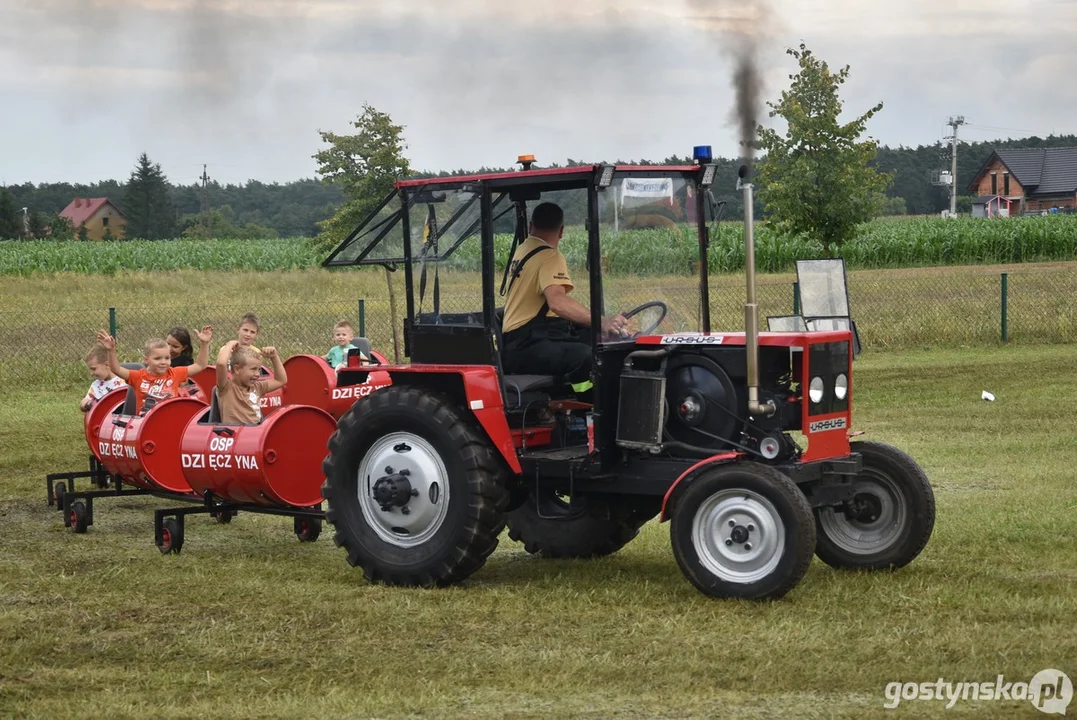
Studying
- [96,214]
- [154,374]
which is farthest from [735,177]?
[96,214]

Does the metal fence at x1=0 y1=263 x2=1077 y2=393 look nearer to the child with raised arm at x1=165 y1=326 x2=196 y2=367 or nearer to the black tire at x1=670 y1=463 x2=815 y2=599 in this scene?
the child with raised arm at x1=165 y1=326 x2=196 y2=367

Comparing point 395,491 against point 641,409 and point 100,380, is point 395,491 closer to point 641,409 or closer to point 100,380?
point 641,409

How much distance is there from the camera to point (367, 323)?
2295cm

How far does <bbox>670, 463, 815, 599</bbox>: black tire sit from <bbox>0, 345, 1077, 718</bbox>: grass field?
0.14 meters

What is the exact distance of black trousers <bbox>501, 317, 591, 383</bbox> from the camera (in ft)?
24.6

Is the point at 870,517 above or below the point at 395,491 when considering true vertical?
below

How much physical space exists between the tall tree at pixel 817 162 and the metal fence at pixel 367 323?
5.51ft

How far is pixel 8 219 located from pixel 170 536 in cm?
7994

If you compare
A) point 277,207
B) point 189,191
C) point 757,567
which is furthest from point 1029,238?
point 189,191

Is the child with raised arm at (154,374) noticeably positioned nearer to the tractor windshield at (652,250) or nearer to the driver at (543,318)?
the driver at (543,318)

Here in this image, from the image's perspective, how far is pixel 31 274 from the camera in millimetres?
41219

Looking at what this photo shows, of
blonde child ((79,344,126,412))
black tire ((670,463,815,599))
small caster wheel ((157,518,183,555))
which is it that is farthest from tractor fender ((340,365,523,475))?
blonde child ((79,344,126,412))

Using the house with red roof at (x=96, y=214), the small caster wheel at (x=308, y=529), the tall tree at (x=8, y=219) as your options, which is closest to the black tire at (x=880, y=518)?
the small caster wheel at (x=308, y=529)

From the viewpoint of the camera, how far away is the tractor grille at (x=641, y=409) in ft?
23.2
